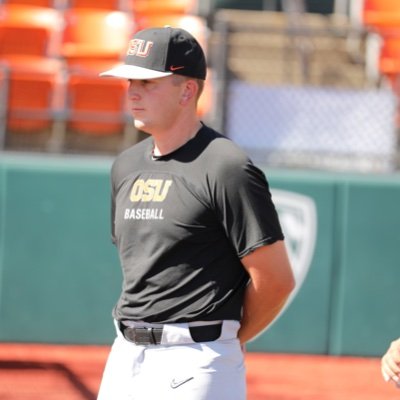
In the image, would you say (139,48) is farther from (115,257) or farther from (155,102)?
(115,257)

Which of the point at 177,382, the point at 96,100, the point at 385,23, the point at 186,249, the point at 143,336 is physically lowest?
the point at 177,382

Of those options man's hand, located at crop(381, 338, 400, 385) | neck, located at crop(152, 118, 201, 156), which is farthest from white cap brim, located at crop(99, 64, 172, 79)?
man's hand, located at crop(381, 338, 400, 385)

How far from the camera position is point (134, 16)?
35.4ft

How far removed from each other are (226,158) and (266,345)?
5044 millimetres

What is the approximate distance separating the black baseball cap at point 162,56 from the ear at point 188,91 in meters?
0.03

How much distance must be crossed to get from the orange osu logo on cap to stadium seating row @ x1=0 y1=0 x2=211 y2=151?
487 centimetres

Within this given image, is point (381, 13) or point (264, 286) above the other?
point (381, 13)

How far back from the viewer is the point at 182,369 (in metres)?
3.13

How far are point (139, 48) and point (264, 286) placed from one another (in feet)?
2.97

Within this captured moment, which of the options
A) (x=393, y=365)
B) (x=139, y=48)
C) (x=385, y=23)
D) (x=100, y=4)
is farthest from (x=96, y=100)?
(x=393, y=365)

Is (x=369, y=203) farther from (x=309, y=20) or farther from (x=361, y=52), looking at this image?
(x=309, y=20)

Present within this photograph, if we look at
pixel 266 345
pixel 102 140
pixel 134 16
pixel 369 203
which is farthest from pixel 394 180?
pixel 134 16

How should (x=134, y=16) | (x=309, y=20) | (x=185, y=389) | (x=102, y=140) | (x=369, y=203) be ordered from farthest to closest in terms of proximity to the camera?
(x=309, y=20), (x=134, y=16), (x=102, y=140), (x=369, y=203), (x=185, y=389)

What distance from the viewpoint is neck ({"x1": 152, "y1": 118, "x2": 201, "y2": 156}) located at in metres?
3.28
